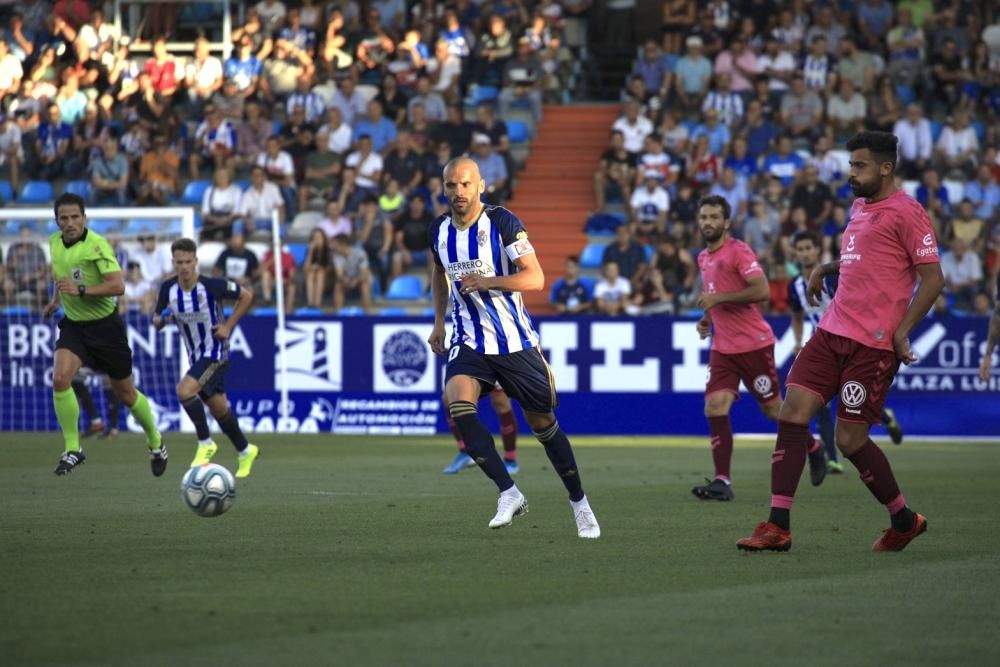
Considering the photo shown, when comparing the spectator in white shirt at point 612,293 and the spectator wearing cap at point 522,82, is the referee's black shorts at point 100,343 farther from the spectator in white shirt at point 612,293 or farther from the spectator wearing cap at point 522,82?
the spectator wearing cap at point 522,82

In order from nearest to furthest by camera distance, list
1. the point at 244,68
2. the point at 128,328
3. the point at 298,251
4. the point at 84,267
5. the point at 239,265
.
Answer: the point at 84,267 → the point at 128,328 → the point at 239,265 → the point at 298,251 → the point at 244,68

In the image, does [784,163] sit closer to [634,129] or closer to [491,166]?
[634,129]

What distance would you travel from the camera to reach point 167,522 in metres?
10.1

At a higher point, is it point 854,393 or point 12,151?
point 12,151

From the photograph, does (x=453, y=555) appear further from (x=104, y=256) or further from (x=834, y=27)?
(x=834, y=27)

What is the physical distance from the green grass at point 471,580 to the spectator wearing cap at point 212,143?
520 inches

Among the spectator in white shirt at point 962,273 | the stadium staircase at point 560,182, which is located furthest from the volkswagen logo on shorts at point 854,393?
the stadium staircase at point 560,182

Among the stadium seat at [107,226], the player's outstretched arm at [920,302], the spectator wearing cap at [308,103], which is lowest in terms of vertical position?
the stadium seat at [107,226]

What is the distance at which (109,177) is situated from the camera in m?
26.0

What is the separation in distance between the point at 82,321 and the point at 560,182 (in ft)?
44.7

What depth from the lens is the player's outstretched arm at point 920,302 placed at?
832 cm

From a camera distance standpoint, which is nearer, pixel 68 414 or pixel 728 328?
pixel 728 328

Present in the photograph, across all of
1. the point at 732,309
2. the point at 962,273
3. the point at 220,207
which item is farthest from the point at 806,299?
the point at 220,207

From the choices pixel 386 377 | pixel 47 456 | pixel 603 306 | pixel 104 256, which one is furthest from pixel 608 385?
pixel 104 256
